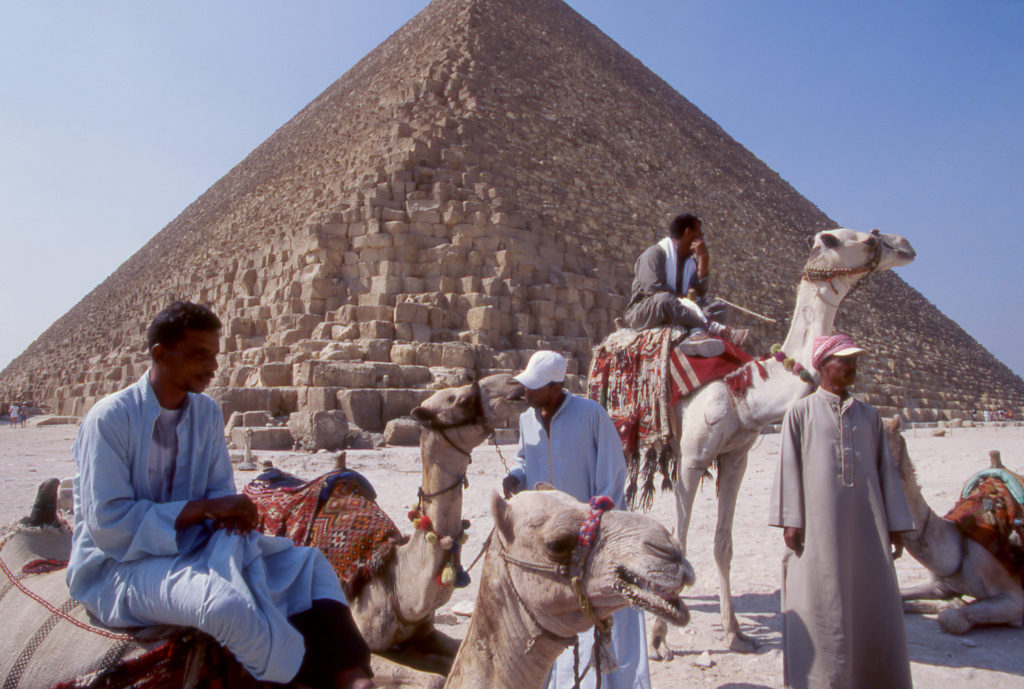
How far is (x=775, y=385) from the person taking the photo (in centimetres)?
335

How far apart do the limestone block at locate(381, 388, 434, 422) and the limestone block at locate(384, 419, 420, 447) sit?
3.82 ft

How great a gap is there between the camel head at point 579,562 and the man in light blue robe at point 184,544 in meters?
0.46

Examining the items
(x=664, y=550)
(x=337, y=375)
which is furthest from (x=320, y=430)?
(x=664, y=550)

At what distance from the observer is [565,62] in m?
35.9

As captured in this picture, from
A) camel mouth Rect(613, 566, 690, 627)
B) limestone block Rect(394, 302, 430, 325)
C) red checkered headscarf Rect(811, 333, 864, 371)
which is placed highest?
limestone block Rect(394, 302, 430, 325)

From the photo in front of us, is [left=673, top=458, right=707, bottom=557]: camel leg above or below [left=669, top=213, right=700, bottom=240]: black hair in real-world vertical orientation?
below

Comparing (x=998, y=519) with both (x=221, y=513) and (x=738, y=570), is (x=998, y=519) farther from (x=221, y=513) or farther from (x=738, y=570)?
(x=221, y=513)

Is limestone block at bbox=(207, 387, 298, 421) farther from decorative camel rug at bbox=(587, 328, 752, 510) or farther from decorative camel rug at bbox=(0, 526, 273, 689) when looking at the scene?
decorative camel rug at bbox=(0, 526, 273, 689)

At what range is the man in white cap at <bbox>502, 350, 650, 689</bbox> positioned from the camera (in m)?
2.29

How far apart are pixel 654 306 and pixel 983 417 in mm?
34287

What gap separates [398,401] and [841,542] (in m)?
9.80

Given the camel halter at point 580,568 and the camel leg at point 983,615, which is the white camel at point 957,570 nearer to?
the camel leg at point 983,615

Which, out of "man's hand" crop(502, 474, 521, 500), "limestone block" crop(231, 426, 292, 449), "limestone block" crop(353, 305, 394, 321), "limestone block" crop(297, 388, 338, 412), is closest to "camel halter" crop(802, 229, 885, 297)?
"man's hand" crop(502, 474, 521, 500)

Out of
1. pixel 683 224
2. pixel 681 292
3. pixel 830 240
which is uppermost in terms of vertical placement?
pixel 683 224
